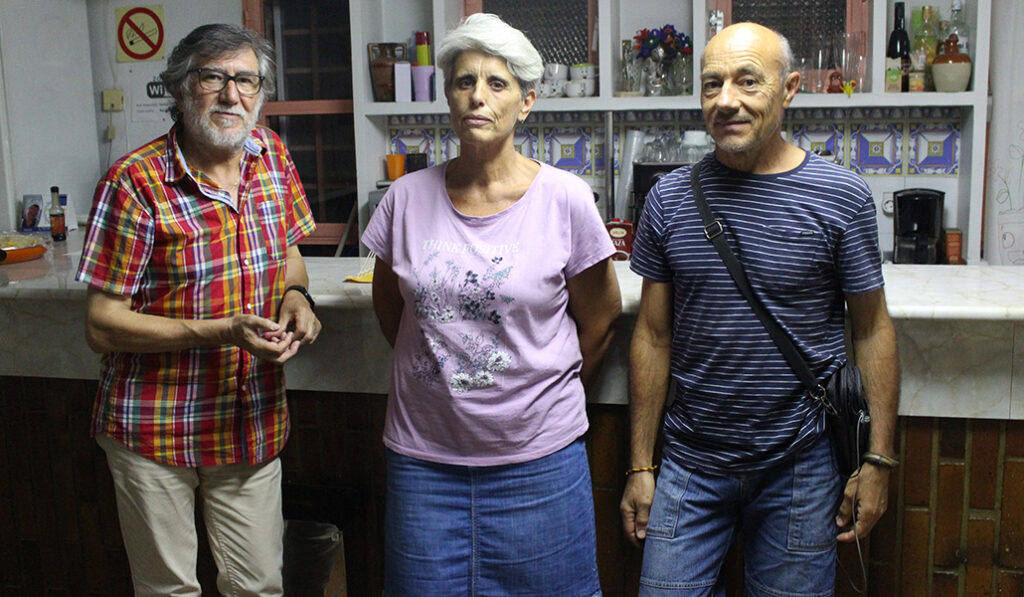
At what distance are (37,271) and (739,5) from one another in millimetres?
3298

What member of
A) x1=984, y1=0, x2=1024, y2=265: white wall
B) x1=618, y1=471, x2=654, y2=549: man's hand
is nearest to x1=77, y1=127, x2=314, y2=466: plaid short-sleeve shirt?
x1=618, y1=471, x2=654, y2=549: man's hand

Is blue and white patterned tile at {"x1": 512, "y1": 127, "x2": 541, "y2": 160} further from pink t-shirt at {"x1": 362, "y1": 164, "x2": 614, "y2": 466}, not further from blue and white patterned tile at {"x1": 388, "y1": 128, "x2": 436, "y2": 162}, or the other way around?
pink t-shirt at {"x1": 362, "y1": 164, "x2": 614, "y2": 466}

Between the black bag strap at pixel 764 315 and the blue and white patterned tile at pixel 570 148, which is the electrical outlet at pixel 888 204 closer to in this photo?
the blue and white patterned tile at pixel 570 148

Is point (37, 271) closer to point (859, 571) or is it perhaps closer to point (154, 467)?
point (154, 467)

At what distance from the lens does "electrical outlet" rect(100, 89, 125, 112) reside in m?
5.22

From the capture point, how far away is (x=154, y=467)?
1792mm

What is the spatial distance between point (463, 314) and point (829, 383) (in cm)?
63

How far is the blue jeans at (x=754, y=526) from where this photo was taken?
1.62 meters

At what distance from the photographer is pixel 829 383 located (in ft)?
5.21

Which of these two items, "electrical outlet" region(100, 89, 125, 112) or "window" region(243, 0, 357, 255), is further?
"electrical outlet" region(100, 89, 125, 112)

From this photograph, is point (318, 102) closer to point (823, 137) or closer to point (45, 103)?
point (45, 103)

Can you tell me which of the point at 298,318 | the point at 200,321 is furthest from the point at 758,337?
the point at 200,321

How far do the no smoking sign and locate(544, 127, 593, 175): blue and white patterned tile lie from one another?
87.6 inches

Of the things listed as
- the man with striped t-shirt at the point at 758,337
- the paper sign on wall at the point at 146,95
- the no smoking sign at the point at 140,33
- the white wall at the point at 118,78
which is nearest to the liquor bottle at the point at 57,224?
the white wall at the point at 118,78
